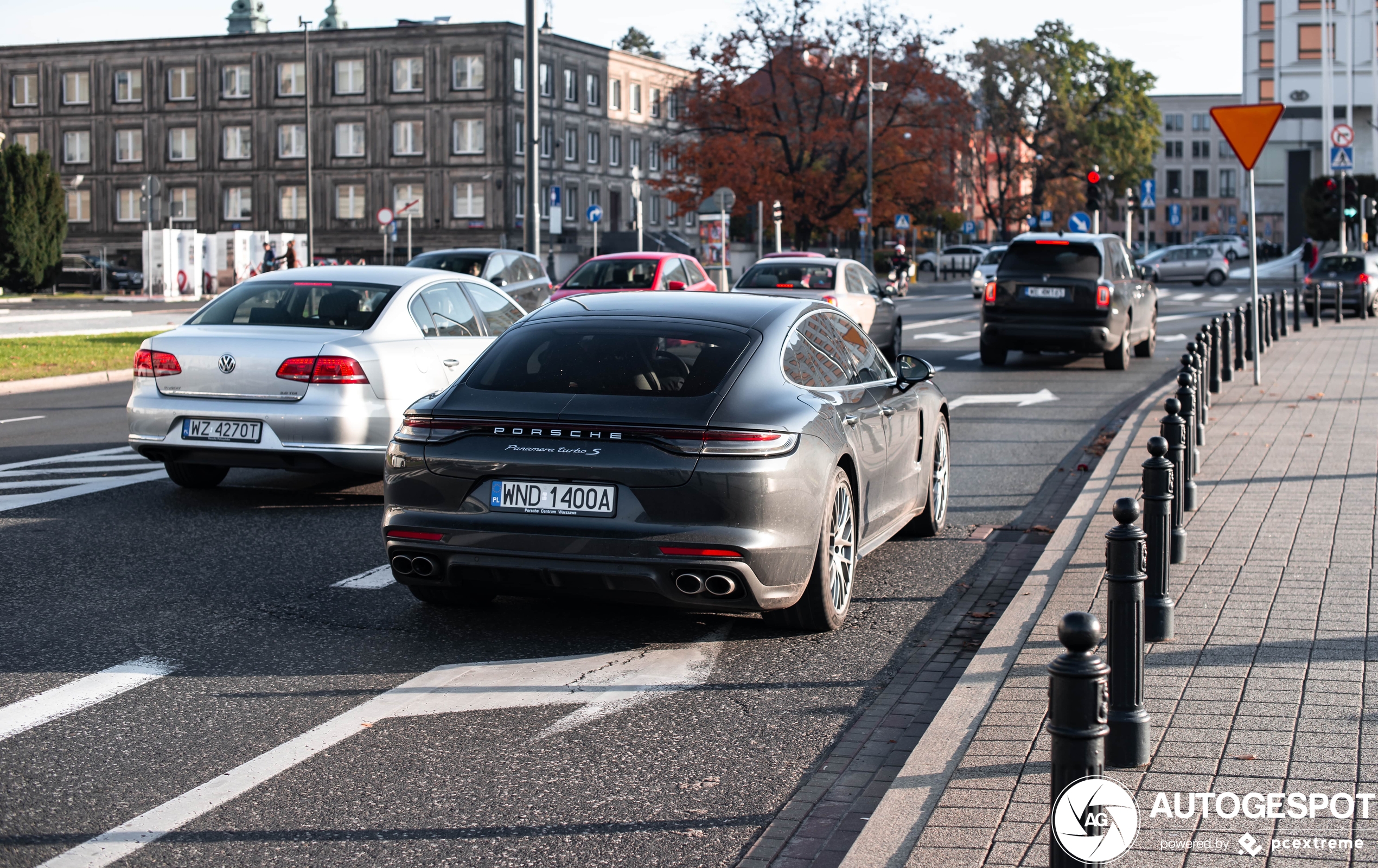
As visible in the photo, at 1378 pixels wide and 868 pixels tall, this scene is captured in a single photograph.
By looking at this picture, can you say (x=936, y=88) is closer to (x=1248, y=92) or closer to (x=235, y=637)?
(x=1248, y=92)

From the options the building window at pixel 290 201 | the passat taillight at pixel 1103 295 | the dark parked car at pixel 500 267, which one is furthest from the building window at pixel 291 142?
the passat taillight at pixel 1103 295

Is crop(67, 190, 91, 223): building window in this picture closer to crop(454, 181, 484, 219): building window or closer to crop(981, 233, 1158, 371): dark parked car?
crop(454, 181, 484, 219): building window

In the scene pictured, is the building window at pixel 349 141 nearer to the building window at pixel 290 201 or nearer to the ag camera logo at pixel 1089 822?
the building window at pixel 290 201

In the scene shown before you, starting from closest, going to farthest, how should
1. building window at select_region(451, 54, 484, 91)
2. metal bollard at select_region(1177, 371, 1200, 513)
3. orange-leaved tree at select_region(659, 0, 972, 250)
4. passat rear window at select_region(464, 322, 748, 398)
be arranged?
1. passat rear window at select_region(464, 322, 748, 398)
2. metal bollard at select_region(1177, 371, 1200, 513)
3. orange-leaved tree at select_region(659, 0, 972, 250)
4. building window at select_region(451, 54, 484, 91)

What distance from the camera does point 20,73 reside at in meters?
85.9

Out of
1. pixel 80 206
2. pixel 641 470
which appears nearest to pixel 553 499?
pixel 641 470

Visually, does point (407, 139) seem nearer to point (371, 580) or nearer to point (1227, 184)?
point (371, 580)

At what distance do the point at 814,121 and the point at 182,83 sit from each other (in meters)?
39.8

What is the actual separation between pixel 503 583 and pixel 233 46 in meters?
81.8

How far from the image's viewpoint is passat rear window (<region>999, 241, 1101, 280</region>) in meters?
21.0

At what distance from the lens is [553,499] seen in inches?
242

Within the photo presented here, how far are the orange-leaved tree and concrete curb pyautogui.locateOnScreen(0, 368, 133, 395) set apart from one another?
39.1 meters

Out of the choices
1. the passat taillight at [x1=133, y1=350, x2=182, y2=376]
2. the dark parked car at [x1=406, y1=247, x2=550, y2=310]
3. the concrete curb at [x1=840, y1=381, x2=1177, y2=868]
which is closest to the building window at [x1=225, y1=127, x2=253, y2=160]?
the dark parked car at [x1=406, y1=247, x2=550, y2=310]

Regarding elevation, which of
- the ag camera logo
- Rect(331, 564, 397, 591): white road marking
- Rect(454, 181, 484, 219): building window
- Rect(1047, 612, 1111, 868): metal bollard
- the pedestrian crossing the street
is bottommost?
Rect(331, 564, 397, 591): white road marking
